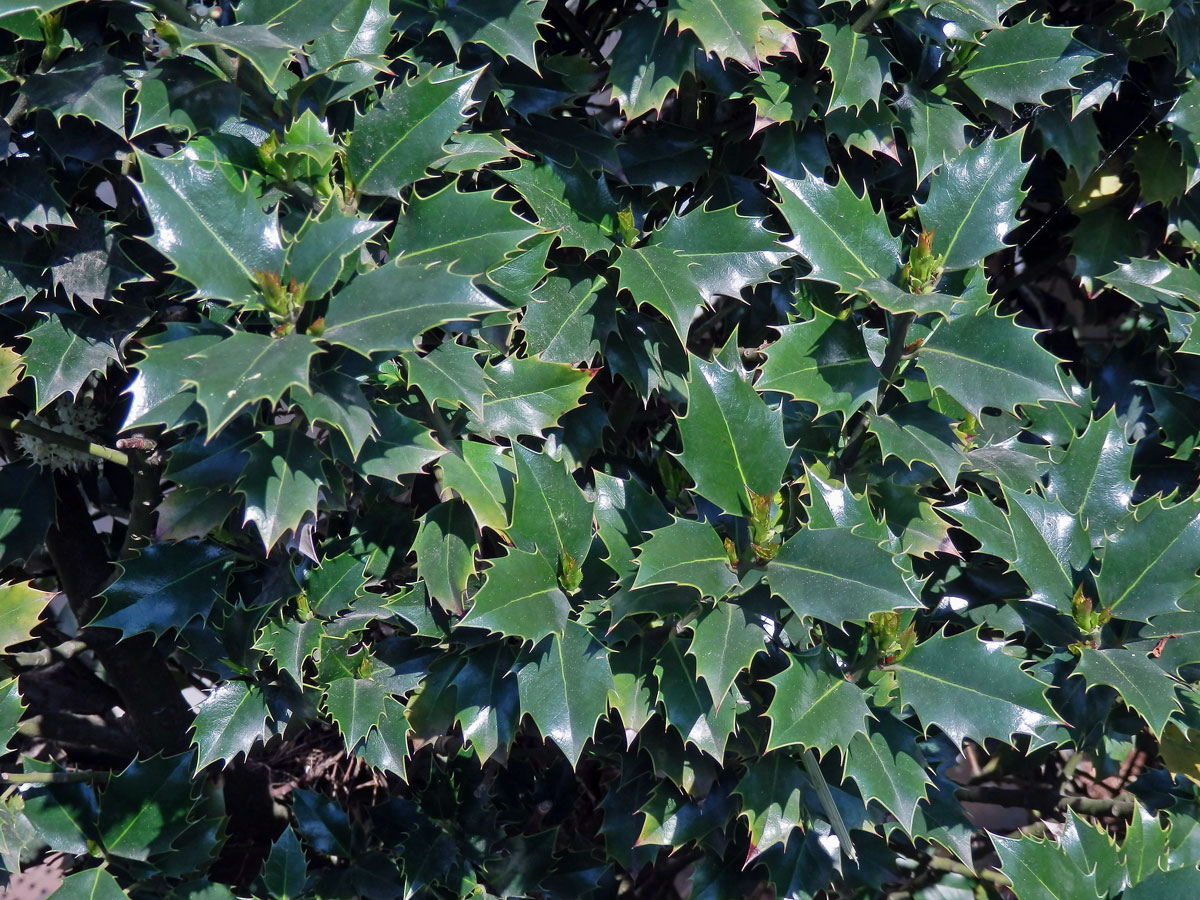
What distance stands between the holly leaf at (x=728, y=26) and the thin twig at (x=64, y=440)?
1.23m

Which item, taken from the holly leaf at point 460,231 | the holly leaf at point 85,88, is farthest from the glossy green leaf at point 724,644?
the holly leaf at point 85,88

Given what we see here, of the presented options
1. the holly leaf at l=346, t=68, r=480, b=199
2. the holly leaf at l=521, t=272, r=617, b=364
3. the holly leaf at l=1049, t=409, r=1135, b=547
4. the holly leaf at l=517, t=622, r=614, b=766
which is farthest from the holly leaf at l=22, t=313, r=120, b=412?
the holly leaf at l=1049, t=409, r=1135, b=547

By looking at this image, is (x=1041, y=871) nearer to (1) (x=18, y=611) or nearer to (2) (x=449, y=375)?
(2) (x=449, y=375)

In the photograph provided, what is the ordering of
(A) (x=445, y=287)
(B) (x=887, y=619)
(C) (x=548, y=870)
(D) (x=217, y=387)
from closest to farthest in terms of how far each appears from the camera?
(D) (x=217, y=387), (A) (x=445, y=287), (B) (x=887, y=619), (C) (x=548, y=870)

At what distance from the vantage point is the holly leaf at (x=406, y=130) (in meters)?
1.40

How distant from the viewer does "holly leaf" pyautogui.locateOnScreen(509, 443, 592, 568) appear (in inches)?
59.9

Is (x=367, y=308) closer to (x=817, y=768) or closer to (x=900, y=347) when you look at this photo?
(x=900, y=347)

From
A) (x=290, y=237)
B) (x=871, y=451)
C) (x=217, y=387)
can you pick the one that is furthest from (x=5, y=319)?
(x=871, y=451)

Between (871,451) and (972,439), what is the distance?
195 millimetres

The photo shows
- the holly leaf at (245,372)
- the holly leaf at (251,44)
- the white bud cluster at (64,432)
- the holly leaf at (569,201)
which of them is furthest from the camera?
the white bud cluster at (64,432)

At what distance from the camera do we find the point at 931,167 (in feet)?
5.68

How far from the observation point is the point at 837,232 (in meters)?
1.56

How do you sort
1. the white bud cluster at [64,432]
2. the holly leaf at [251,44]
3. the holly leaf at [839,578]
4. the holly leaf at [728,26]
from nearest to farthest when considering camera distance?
the holly leaf at [251,44]
the holly leaf at [839,578]
the holly leaf at [728,26]
the white bud cluster at [64,432]

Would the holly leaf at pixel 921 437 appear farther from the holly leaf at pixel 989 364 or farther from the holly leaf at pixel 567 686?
the holly leaf at pixel 567 686
